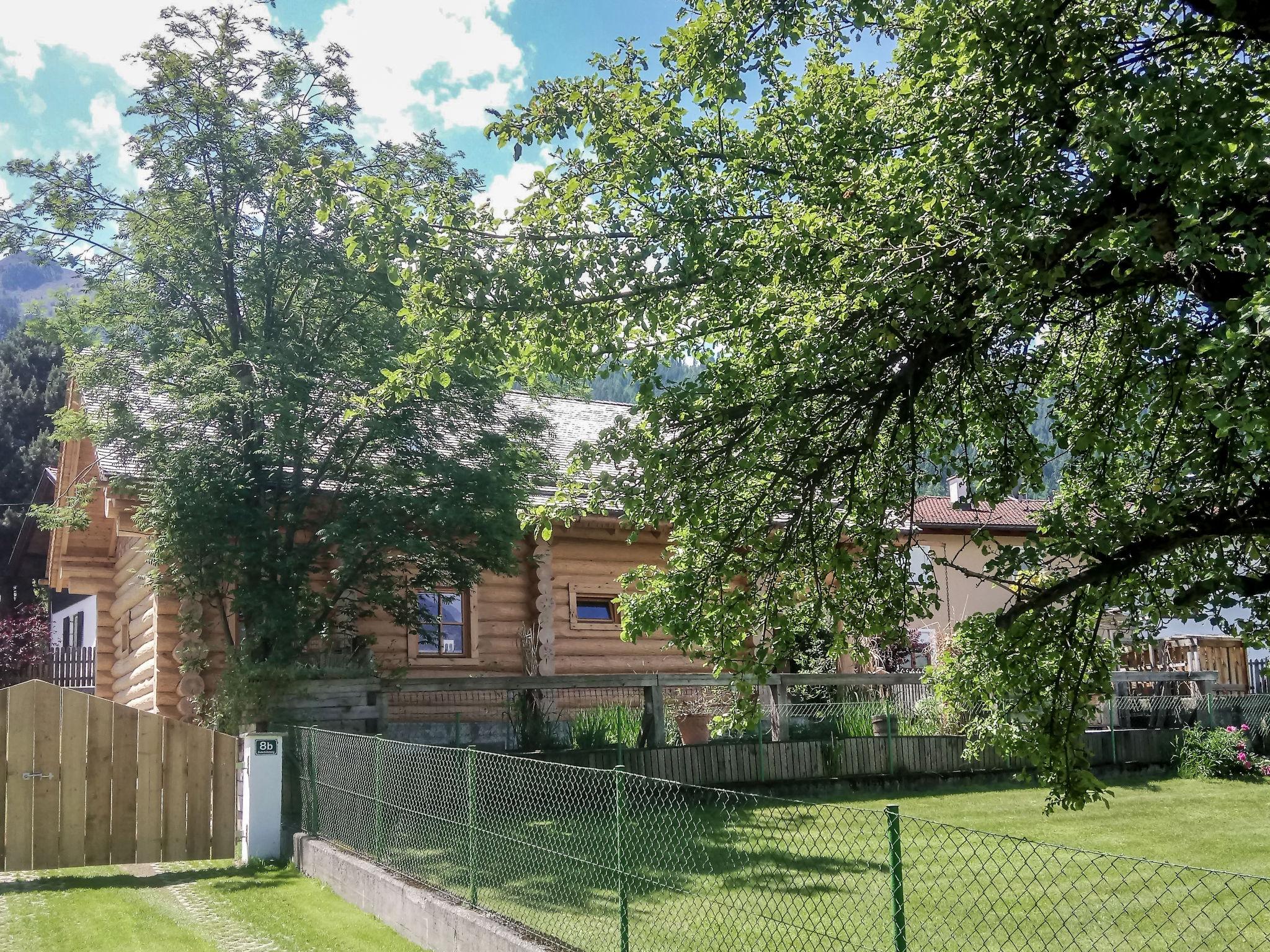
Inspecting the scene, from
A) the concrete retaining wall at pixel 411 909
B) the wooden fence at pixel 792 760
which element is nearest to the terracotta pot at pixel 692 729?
the wooden fence at pixel 792 760

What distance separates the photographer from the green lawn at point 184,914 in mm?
8297

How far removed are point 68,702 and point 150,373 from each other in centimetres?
384

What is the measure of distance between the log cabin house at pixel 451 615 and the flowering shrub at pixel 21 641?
1110 centimetres

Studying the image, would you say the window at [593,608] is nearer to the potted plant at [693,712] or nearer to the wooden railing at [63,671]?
the potted plant at [693,712]

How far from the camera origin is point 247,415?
14.2 meters

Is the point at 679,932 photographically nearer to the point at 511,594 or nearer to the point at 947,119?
the point at 947,119

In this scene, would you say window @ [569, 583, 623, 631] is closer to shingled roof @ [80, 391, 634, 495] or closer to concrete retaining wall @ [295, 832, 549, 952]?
shingled roof @ [80, 391, 634, 495]

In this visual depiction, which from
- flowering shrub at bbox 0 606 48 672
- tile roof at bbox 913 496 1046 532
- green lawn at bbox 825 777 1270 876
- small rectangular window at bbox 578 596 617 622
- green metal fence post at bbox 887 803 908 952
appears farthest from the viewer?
tile roof at bbox 913 496 1046 532

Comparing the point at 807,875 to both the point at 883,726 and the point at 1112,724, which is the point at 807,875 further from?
the point at 1112,724

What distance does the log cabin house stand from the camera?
16.5 m

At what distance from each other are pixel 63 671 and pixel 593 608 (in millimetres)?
18761

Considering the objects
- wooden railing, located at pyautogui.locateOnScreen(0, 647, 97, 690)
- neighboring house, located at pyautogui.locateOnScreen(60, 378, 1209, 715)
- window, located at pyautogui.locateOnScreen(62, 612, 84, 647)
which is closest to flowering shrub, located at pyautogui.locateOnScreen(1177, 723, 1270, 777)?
neighboring house, located at pyautogui.locateOnScreen(60, 378, 1209, 715)

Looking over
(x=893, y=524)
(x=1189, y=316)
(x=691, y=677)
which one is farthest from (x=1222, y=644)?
(x=1189, y=316)

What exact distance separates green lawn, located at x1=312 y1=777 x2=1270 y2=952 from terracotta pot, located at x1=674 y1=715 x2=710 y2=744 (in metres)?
2.22
